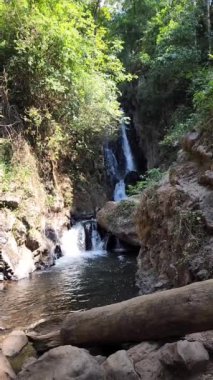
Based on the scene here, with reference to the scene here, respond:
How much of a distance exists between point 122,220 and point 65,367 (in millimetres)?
10666

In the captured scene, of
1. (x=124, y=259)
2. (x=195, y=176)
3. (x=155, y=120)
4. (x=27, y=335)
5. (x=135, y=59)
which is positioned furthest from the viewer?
(x=135, y=59)

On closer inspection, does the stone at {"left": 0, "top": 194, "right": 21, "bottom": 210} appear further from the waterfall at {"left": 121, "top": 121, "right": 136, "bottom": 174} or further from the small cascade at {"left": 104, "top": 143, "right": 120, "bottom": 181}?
the waterfall at {"left": 121, "top": 121, "right": 136, "bottom": 174}

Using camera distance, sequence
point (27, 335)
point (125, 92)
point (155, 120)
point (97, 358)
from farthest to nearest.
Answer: point (125, 92) → point (155, 120) → point (27, 335) → point (97, 358)

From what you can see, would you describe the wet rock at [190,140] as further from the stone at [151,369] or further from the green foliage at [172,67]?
the green foliage at [172,67]

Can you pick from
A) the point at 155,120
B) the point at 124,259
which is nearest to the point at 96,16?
the point at 155,120

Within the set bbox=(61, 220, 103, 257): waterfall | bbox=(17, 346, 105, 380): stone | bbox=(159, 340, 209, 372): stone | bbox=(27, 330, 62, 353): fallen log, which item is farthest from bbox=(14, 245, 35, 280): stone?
bbox=(159, 340, 209, 372): stone

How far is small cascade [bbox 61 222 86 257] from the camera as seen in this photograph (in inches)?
555

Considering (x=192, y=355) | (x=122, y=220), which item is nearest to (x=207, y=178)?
(x=192, y=355)

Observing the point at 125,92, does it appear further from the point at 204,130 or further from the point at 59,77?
the point at 204,130

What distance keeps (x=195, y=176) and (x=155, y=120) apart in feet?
43.3

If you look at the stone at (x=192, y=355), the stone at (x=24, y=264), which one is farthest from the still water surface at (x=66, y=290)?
the stone at (x=192, y=355)

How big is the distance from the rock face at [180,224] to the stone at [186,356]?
7.07 feet

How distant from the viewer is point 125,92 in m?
23.4

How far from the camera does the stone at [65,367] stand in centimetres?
330
